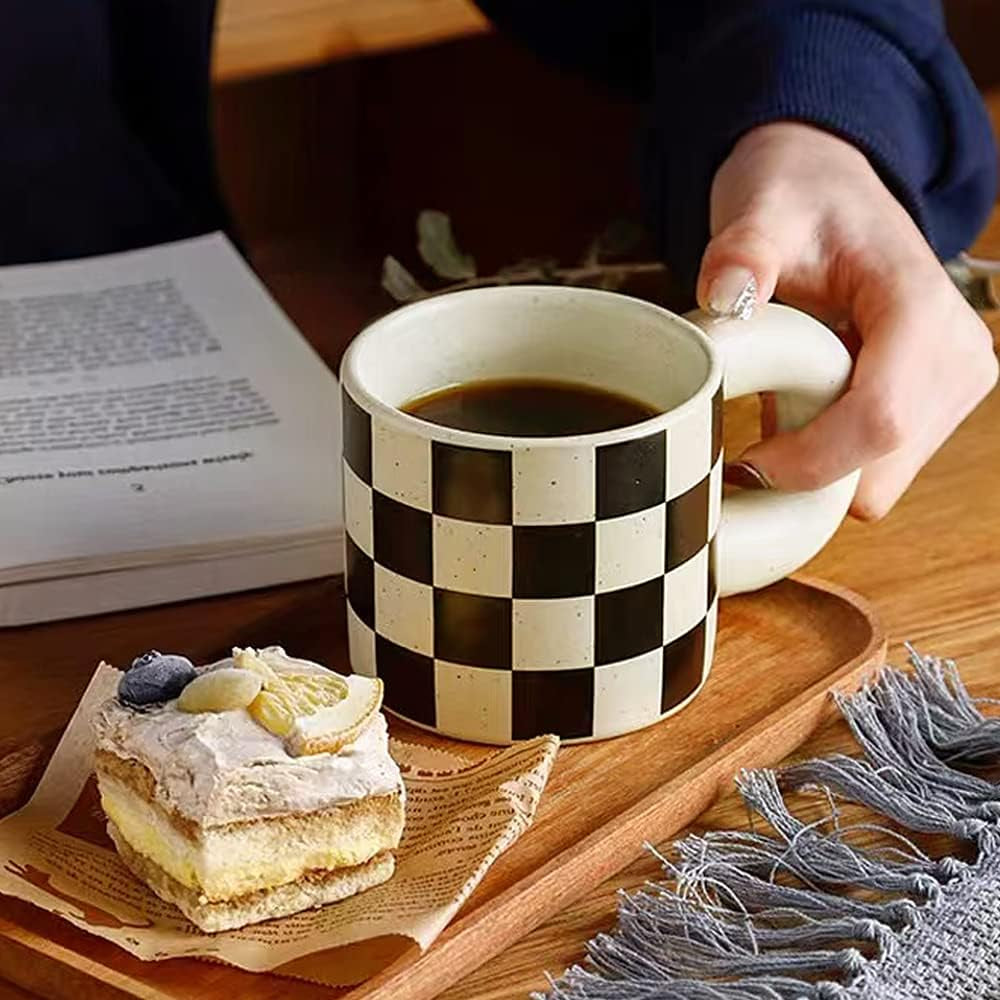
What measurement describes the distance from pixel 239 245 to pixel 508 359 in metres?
0.56

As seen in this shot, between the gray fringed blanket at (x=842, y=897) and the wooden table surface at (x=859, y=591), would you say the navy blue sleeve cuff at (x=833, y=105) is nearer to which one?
the wooden table surface at (x=859, y=591)

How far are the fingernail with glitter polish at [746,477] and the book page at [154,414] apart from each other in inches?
7.4

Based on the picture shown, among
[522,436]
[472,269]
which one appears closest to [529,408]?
[522,436]

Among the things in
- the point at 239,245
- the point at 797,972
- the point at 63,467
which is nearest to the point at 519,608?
the point at 797,972

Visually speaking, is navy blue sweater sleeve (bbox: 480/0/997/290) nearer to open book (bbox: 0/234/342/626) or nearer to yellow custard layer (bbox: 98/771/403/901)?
open book (bbox: 0/234/342/626)

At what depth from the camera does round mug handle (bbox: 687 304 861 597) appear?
0.80 metres

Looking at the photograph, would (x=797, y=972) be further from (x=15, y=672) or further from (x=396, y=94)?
(x=396, y=94)

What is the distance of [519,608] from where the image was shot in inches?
29.0

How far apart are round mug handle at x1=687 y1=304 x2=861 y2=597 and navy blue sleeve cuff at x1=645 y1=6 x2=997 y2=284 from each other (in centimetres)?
28

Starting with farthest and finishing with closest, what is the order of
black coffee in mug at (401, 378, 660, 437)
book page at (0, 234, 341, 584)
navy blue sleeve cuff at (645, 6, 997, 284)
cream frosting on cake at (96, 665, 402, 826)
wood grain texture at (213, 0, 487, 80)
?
1. wood grain texture at (213, 0, 487, 80)
2. navy blue sleeve cuff at (645, 6, 997, 284)
3. book page at (0, 234, 341, 584)
4. black coffee in mug at (401, 378, 660, 437)
5. cream frosting on cake at (96, 665, 402, 826)

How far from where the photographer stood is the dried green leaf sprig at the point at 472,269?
115cm

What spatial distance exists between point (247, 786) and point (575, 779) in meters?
0.16

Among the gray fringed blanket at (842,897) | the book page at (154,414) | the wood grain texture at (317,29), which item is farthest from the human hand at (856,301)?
the wood grain texture at (317,29)

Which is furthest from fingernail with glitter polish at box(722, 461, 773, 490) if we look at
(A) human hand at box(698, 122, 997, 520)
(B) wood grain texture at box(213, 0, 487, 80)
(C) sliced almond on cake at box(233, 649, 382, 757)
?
(B) wood grain texture at box(213, 0, 487, 80)
